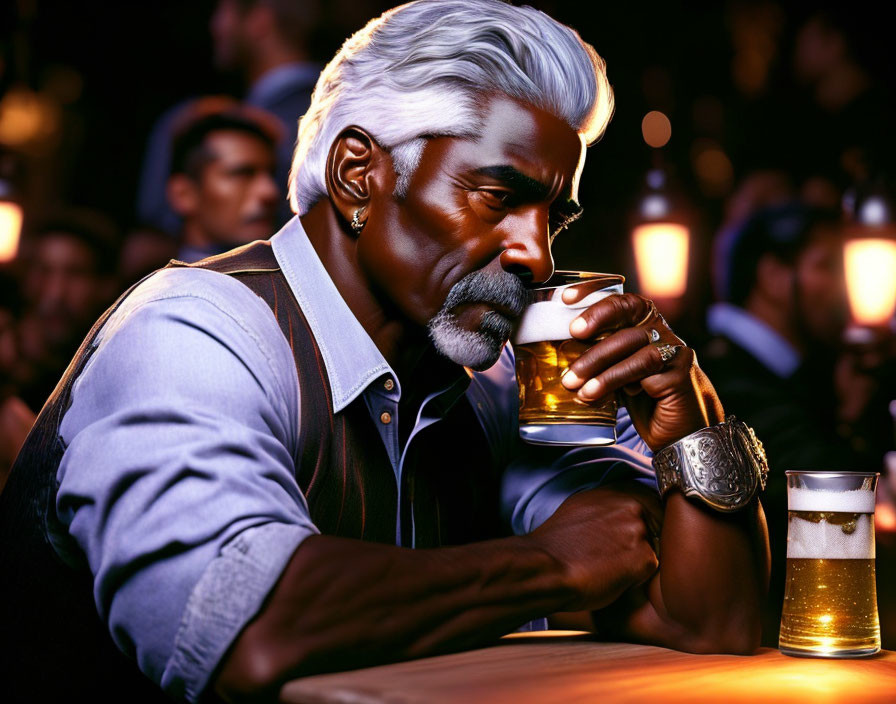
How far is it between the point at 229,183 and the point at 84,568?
3.40m

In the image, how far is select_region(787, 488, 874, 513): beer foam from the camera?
1.49 m

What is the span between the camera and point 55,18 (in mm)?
7680

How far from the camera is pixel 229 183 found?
189 inches

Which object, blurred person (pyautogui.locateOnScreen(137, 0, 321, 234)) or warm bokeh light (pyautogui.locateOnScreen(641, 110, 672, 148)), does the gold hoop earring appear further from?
warm bokeh light (pyautogui.locateOnScreen(641, 110, 672, 148))

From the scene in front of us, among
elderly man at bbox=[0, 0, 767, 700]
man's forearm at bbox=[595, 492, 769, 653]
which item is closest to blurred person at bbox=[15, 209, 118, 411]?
elderly man at bbox=[0, 0, 767, 700]

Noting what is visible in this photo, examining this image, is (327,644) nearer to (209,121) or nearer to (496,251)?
(496,251)

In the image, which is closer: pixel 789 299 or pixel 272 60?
pixel 789 299

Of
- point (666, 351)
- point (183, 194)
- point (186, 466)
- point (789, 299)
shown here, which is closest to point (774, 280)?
point (789, 299)

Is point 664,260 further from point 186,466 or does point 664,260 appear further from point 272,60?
point 186,466

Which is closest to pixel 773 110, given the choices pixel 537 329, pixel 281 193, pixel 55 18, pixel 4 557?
pixel 281 193

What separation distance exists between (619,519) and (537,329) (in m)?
0.33

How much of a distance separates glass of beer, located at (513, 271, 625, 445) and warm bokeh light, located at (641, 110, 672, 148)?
640 cm

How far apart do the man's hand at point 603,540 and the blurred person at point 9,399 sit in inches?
109

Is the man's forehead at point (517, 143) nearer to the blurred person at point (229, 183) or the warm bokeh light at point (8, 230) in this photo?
the blurred person at point (229, 183)
